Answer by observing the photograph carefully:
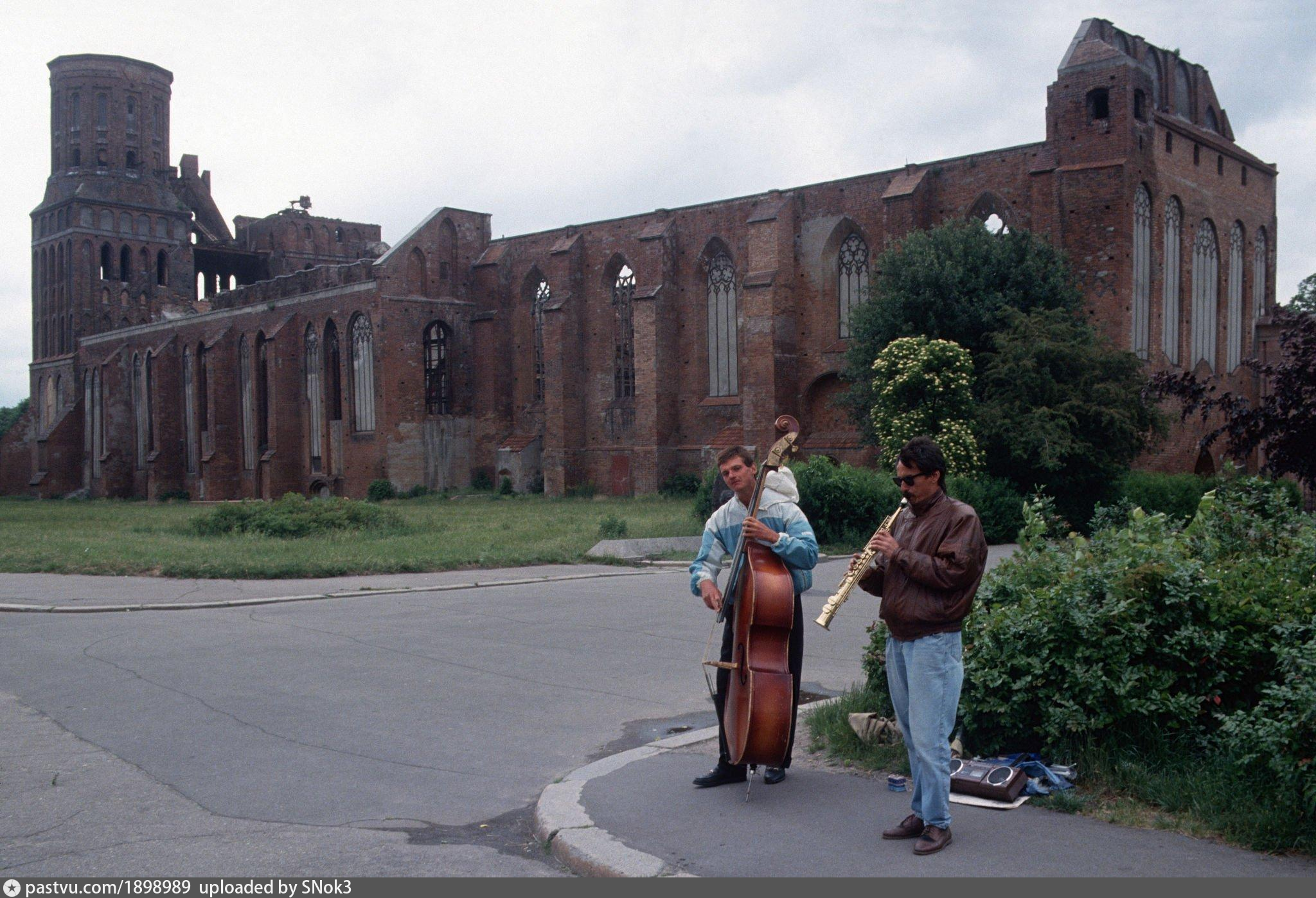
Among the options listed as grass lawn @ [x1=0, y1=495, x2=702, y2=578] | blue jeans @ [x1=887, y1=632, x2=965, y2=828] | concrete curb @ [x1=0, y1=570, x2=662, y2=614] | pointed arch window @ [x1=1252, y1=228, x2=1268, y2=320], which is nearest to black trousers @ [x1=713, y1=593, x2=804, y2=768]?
blue jeans @ [x1=887, y1=632, x2=965, y2=828]

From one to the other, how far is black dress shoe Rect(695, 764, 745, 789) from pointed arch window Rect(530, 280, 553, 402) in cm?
4118

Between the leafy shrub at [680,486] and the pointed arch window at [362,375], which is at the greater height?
the pointed arch window at [362,375]

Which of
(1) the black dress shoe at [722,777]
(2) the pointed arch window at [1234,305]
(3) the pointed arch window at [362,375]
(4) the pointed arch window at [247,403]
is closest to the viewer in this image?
(1) the black dress shoe at [722,777]

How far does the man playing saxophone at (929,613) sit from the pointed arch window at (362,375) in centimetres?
4288

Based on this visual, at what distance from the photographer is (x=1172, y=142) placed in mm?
32812

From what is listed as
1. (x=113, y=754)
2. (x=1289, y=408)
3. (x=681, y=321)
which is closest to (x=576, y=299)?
(x=681, y=321)

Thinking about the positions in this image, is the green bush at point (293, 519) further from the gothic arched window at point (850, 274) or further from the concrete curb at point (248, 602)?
the gothic arched window at point (850, 274)

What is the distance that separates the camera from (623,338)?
4384 cm

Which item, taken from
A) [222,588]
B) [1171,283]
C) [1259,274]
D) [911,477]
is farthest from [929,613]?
[1259,274]

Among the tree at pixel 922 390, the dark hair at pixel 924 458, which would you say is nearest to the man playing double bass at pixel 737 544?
the dark hair at pixel 924 458

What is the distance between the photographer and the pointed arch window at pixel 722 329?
40.6 m

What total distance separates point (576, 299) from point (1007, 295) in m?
20.5

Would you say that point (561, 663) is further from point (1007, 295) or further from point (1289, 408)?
point (1007, 295)

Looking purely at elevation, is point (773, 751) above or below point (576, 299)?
below
